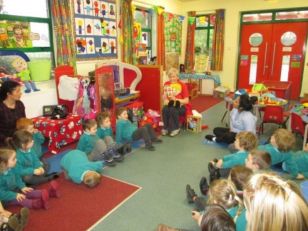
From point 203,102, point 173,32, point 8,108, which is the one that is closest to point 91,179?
point 8,108

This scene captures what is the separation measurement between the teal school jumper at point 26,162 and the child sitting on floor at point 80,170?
0.99ft

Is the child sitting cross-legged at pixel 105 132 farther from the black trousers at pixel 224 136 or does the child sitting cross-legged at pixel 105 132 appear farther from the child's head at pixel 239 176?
the child's head at pixel 239 176

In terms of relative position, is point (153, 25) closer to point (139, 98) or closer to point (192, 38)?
point (192, 38)

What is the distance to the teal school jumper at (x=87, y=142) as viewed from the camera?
315 cm

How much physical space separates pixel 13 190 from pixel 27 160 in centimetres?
35

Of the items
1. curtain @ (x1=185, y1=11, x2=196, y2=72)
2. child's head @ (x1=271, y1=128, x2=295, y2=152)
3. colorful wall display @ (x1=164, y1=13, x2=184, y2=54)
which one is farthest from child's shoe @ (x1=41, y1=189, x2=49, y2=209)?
curtain @ (x1=185, y1=11, x2=196, y2=72)

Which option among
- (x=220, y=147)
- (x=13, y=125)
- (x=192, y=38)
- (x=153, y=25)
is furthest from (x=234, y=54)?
(x=13, y=125)

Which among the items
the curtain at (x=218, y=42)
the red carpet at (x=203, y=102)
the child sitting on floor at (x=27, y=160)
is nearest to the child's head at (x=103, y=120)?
the child sitting on floor at (x=27, y=160)

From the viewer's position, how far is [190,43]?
797cm

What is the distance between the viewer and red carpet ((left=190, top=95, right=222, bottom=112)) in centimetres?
625

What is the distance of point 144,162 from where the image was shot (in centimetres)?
330

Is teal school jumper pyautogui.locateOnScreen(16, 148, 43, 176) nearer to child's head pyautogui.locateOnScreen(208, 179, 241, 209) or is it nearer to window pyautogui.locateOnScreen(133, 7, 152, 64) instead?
child's head pyautogui.locateOnScreen(208, 179, 241, 209)

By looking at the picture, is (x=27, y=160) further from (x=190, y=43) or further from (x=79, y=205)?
(x=190, y=43)

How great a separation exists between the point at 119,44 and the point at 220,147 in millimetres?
3008
